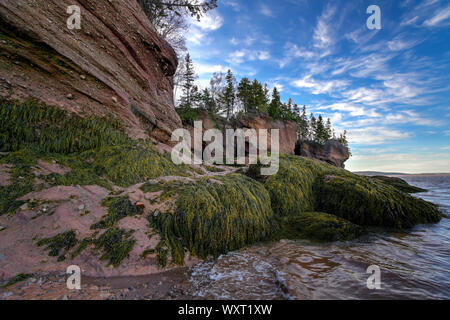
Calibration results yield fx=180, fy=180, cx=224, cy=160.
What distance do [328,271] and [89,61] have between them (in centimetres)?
728

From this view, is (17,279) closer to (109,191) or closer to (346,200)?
(109,191)

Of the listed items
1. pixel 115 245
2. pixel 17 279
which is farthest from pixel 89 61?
pixel 17 279

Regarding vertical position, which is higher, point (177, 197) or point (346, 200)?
point (177, 197)

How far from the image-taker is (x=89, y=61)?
5098 mm

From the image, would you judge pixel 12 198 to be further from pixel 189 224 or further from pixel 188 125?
pixel 188 125

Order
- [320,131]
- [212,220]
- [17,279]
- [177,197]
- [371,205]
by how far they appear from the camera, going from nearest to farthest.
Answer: [17,279] → [212,220] → [177,197] → [371,205] → [320,131]

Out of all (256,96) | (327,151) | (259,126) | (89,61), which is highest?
(256,96)

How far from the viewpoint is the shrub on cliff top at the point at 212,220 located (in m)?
2.78

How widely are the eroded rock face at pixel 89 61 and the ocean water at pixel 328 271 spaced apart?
15.3 feet

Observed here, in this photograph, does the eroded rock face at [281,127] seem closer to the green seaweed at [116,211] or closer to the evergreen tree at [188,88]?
the evergreen tree at [188,88]

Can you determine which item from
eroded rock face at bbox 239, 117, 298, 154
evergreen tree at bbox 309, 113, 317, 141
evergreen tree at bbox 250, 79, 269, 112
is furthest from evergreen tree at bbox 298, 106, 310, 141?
evergreen tree at bbox 250, 79, 269, 112

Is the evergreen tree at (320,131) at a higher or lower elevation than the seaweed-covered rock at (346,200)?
higher

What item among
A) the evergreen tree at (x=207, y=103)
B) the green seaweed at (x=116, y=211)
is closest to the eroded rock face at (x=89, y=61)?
the green seaweed at (x=116, y=211)

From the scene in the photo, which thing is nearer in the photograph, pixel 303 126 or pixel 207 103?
pixel 207 103
